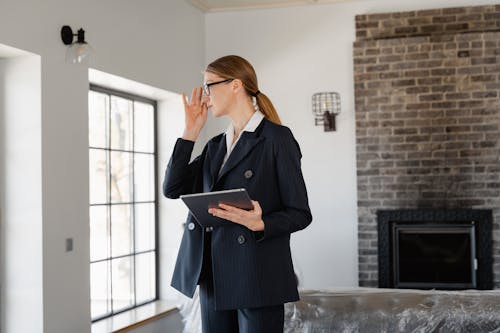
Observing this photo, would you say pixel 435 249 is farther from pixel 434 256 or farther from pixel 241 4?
pixel 241 4

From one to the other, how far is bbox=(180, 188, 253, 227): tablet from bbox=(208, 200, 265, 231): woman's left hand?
0.03 ft

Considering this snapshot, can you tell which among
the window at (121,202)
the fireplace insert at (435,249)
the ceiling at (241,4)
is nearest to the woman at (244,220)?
the window at (121,202)

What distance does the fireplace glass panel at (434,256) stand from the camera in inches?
233

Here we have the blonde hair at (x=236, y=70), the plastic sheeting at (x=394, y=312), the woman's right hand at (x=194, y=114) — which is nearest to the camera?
the blonde hair at (x=236, y=70)

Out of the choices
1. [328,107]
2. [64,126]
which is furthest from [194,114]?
[328,107]

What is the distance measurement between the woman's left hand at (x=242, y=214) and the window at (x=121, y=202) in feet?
10.7

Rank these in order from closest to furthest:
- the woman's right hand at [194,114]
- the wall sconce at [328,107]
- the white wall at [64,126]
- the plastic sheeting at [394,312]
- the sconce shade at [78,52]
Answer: the woman's right hand at [194,114] < the plastic sheeting at [394,312] < the white wall at [64,126] < the sconce shade at [78,52] < the wall sconce at [328,107]

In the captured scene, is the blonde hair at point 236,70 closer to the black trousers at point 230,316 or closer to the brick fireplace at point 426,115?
the black trousers at point 230,316

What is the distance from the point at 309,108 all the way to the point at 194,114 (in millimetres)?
4295

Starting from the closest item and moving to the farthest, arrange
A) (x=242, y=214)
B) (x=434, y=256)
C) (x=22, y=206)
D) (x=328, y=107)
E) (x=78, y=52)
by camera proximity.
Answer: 1. (x=242, y=214)
2. (x=22, y=206)
3. (x=78, y=52)
4. (x=434, y=256)
5. (x=328, y=107)

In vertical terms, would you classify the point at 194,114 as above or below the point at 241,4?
below

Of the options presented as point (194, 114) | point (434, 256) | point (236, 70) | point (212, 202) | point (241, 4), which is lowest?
point (434, 256)

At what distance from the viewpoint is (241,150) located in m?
1.95

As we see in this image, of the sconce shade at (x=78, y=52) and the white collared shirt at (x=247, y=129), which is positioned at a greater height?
the sconce shade at (x=78, y=52)
